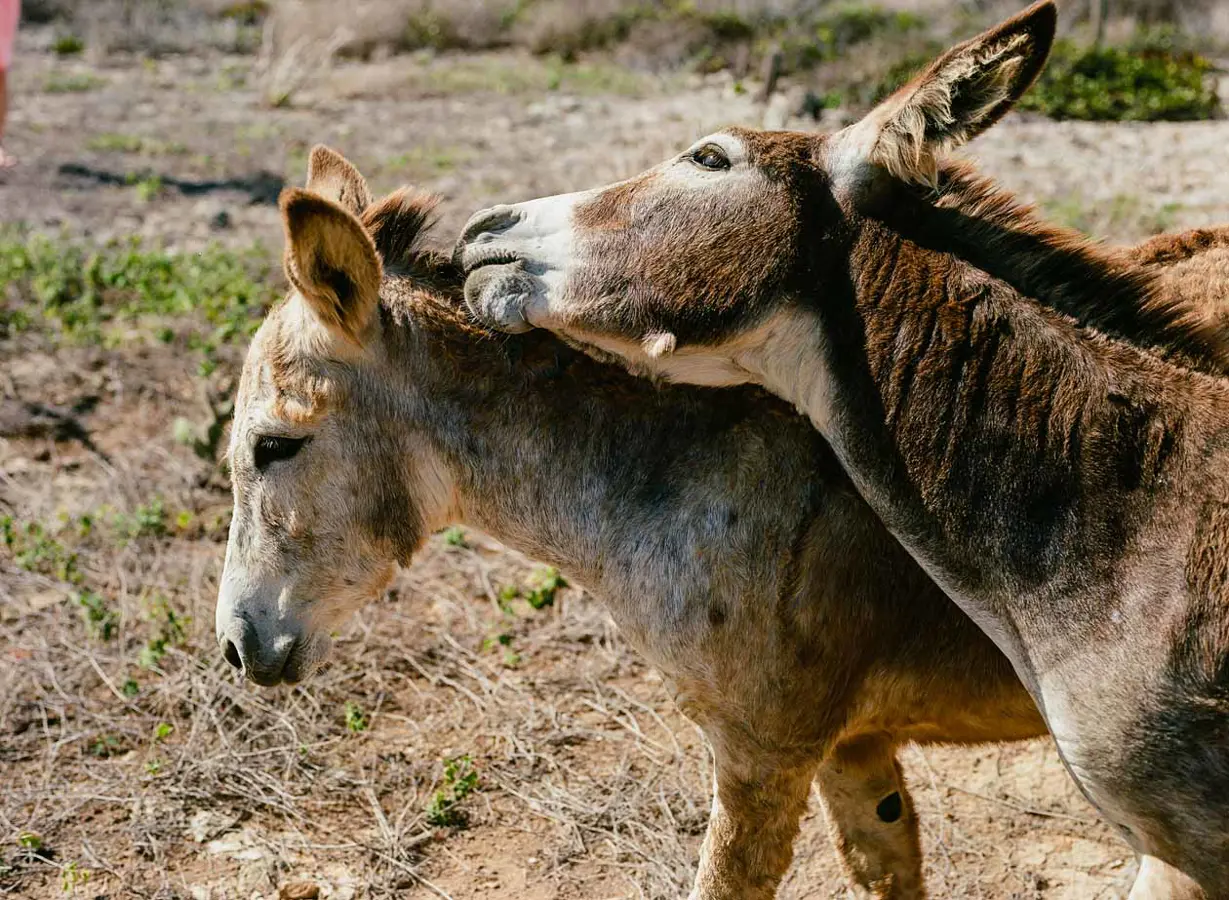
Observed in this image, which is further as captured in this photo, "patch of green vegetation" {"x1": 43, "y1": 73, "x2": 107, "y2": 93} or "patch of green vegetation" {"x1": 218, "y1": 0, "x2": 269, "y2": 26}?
"patch of green vegetation" {"x1": 218, "y1": 0, "x2": 269, "y2": 26}

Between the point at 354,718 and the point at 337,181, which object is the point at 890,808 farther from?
the point at 337,181

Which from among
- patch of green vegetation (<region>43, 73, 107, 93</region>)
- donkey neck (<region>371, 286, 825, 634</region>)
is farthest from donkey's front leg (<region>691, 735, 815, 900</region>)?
patch of green vegetation (<region>43, 73, 107, 93</region>)

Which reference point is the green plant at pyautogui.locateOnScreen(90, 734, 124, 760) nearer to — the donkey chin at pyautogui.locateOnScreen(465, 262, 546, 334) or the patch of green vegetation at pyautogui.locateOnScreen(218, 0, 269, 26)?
the donkey chin at pyautogui.locateOnScreen(465, 262, 546, 334)

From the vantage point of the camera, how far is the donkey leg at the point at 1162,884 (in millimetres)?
2469

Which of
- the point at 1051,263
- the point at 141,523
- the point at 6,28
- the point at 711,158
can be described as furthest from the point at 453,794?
the point at 6,28

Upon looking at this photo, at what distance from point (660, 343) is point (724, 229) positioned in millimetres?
321

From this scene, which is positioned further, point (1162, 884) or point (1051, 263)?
point (1051, 263)

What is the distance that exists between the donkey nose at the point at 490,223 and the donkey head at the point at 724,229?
0.02 meters

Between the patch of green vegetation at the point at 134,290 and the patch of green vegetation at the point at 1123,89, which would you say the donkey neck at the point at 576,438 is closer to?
the patch of green vegetation at the point at 134,290

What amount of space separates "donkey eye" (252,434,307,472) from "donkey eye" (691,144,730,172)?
1297mm

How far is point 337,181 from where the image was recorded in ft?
11.8

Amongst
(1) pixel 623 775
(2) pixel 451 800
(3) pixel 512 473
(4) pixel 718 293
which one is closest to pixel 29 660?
(2) pixel 451 800

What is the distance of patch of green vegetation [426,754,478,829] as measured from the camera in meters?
4.27

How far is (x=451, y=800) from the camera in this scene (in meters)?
4.33
